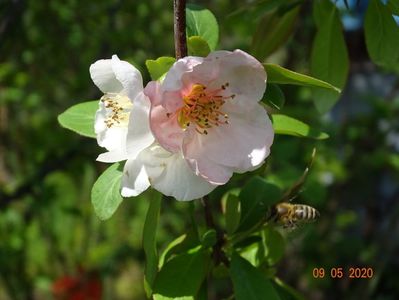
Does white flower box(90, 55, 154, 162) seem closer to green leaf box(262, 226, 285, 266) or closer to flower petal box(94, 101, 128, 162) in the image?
flower petal box(94, 101, 128, 162)

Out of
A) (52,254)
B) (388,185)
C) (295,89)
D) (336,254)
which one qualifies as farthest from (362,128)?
(52,254)

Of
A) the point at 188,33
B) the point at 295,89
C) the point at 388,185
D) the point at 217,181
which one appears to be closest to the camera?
the point at 217,181

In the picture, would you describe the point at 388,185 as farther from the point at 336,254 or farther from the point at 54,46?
the point at 54,46

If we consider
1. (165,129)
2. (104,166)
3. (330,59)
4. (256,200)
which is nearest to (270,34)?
(330,59)

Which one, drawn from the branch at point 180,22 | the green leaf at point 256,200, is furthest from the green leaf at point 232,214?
the branch at point 180,22

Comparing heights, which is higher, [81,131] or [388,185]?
[81,131]

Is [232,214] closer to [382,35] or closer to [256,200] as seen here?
[256,200]

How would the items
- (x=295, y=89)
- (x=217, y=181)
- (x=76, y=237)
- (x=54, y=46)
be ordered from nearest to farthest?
(x=217, y=181) < (x=54, y=46) < (x=295, y=89) < (x=76, y=237)
